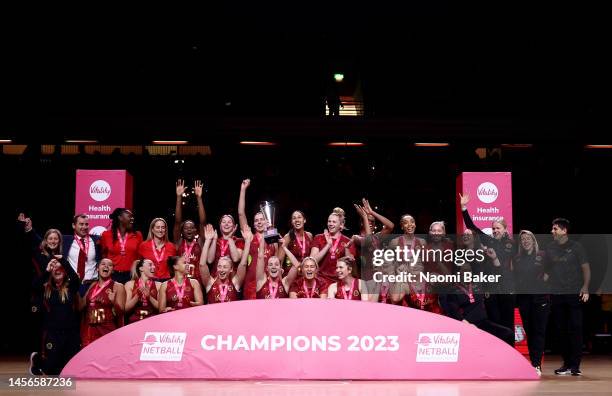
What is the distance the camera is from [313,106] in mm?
12805

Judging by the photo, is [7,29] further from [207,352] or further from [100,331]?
[207,352]

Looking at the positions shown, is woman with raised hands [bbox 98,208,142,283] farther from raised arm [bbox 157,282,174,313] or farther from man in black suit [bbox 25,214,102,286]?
raised arm [bbox 157,282,174,313]

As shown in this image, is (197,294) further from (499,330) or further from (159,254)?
(499,330)

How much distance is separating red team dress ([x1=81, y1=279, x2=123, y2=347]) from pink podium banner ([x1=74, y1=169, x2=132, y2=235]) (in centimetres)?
218

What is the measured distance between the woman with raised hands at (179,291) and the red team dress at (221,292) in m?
0.14

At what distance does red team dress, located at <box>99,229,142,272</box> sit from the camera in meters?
7.87

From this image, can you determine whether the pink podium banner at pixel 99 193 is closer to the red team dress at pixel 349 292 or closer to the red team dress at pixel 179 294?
the red team dress at pixel 179 294

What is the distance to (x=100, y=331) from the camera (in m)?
7.07

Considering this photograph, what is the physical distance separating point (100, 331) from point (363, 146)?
22.6ft

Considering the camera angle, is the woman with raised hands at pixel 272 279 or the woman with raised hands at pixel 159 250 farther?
the woman with raised hands at pixel 159 250

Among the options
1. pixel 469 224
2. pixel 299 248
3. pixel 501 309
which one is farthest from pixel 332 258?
pixel 501 309

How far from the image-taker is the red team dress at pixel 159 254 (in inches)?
302

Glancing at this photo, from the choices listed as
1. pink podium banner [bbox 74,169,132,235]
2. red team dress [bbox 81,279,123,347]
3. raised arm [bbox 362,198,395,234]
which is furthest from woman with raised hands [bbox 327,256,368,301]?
pink podium banner [bbox 74,169,132,235]

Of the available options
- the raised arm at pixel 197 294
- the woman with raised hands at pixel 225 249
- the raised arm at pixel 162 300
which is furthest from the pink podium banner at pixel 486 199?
the raised arm at pixel 162 300
